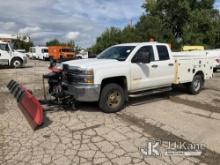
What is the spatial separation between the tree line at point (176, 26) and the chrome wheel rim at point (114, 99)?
97.5ft

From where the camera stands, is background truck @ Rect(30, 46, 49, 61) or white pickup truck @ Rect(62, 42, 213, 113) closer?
white pickup truck @ Rect(62, 42, 213, 113)

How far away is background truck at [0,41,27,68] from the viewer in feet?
66.2

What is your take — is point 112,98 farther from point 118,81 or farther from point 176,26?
point 176,26

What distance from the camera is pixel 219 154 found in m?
4.72

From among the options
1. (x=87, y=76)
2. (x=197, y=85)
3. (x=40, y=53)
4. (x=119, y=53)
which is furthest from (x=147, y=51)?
(x=40, y=53)

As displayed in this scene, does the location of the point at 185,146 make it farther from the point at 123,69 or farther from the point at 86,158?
the point at 123,69

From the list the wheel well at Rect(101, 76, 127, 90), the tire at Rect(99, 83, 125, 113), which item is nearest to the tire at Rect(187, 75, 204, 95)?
the wheel well at Rect(101, 76, 127, 90)

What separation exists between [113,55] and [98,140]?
3.50 m

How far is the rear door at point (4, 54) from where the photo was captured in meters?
20.1

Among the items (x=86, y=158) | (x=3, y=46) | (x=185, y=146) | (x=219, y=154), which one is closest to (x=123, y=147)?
(x=86, y=158)

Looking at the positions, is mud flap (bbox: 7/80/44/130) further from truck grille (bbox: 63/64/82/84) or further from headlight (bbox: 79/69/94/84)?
headlight (bbox: 79/69/94/84)

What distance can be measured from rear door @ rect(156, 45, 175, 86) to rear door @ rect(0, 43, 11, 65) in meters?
15.2

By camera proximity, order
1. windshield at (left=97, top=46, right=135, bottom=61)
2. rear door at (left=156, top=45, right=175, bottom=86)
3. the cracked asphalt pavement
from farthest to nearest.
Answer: rear door at (left=156, top=45, right=175, bottom=86) → windshield at (left=97, top=46, right=135, bottom=61) → the cracked asphalt pavement

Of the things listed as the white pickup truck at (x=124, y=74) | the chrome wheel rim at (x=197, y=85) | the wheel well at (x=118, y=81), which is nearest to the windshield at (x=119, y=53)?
the white pickup truck at (x=124, y=74)
